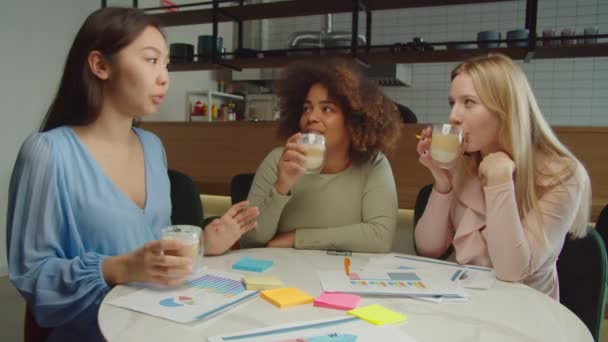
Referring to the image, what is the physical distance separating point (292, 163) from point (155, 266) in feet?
2.09

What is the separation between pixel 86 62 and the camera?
4.23 ft

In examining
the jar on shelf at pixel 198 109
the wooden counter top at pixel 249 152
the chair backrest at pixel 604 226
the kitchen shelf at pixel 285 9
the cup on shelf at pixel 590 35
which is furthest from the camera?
the jar on shelf at pixel 198 109

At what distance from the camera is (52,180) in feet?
3.83

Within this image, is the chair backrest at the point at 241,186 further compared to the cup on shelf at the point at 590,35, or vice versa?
the cup on shelf at the point at 590,35

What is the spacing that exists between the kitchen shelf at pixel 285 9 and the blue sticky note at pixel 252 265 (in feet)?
8.66

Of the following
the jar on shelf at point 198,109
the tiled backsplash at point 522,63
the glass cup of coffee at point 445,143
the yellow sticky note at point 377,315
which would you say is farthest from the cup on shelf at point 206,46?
the yellow sticky note at point 377,315

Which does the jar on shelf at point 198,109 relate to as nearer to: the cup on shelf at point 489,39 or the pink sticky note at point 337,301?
the cup on shelf at point 489,39

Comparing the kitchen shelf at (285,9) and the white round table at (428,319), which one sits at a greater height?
the kitchen shelf at (285,9)

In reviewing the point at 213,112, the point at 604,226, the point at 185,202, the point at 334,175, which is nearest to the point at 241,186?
the point at 185,202

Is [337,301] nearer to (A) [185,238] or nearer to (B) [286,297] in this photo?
(B) [286,297]

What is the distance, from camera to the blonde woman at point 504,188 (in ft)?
4.44

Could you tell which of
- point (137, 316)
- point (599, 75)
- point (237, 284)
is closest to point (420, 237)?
point (237, 284)

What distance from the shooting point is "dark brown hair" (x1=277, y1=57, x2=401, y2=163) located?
1.83 m

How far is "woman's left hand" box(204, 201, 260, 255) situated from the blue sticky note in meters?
0.11
